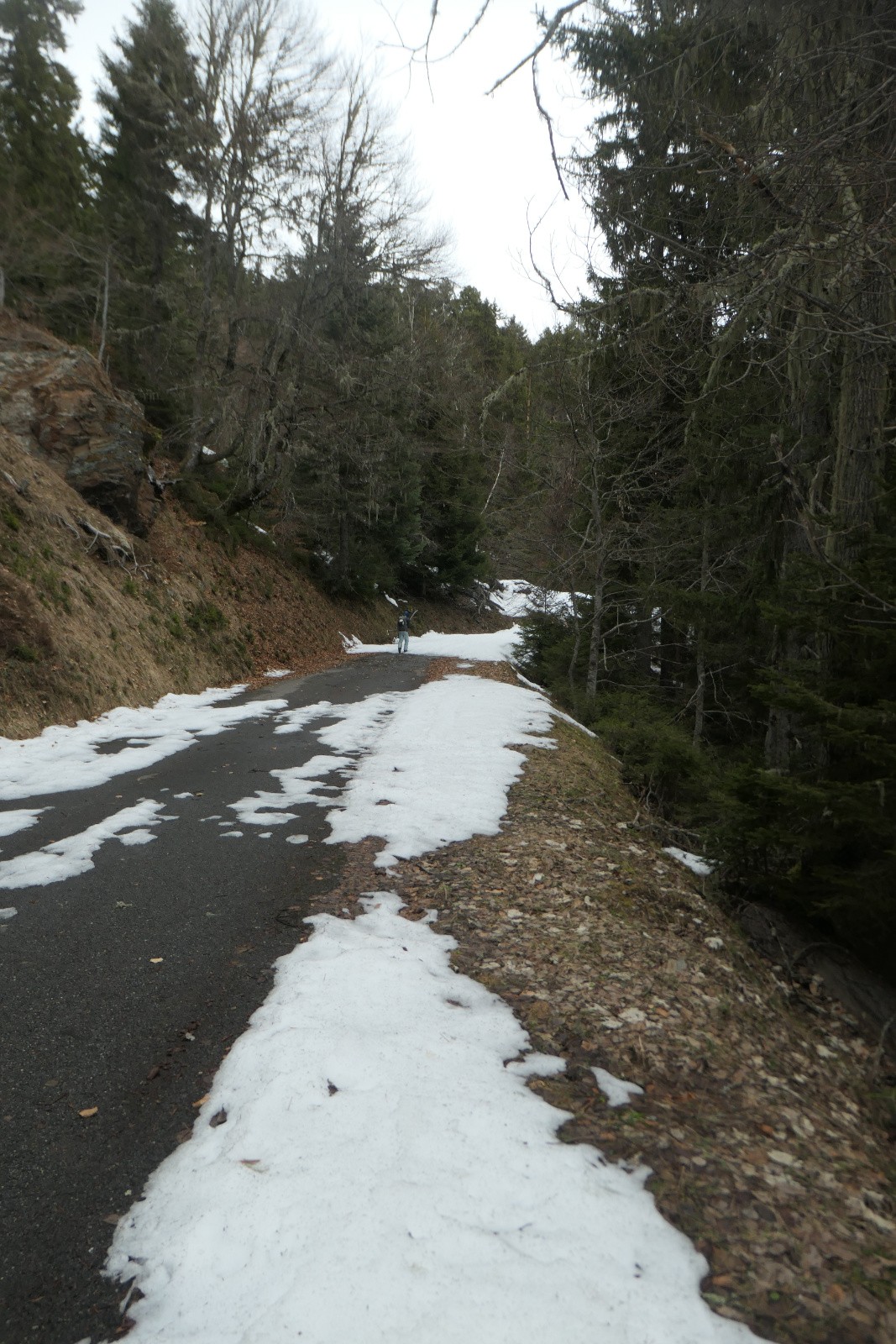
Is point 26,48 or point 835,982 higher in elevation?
point 26,48

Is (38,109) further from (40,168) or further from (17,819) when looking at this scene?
(17,819)

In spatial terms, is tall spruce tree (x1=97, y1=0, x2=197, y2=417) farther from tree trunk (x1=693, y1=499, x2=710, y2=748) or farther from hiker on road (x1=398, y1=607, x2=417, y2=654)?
tree trunk (x1=693, y1=499, x2=710, y2=748)

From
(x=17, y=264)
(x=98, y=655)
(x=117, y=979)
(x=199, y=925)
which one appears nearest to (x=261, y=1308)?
(x=117, y=979)

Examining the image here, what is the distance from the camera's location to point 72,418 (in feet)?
49.0

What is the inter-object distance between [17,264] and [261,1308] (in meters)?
23.9

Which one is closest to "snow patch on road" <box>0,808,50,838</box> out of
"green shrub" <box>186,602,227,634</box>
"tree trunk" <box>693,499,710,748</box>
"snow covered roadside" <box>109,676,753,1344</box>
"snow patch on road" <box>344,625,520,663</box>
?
"snow covered roadside" <box>109,676,753,1344</box>

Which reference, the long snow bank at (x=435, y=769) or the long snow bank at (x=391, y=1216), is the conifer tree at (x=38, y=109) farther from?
the long snow bank at (x=391, y=1216)

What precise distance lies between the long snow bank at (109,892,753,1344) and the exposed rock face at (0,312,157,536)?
14279 mm

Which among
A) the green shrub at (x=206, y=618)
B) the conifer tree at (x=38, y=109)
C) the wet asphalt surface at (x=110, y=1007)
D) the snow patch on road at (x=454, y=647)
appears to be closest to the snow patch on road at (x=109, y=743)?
the wet asphalt surface at (x=110, y=1007)

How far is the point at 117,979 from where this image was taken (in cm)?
391

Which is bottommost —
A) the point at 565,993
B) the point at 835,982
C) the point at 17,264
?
the point at 835,982

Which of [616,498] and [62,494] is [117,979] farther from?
[62,494]

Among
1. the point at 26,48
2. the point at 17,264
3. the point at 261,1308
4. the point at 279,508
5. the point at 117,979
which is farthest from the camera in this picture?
the point at 279,508

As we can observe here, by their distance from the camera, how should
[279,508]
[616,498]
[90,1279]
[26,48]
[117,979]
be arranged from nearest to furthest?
1. [90,1279]
2. [117,979]
3. [616,498]
4. [26,48]
5. [279,508]
